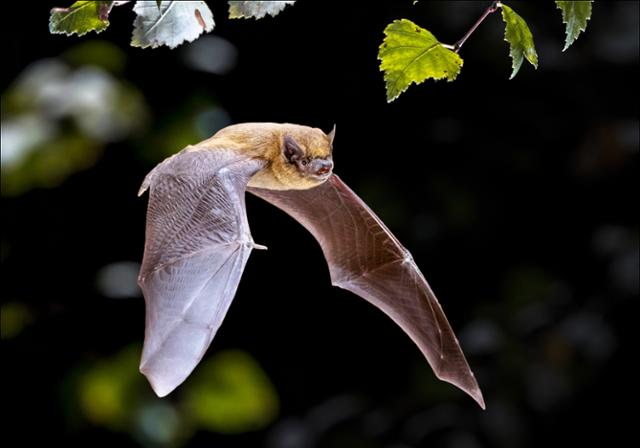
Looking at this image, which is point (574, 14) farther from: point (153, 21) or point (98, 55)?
point (98, 55)

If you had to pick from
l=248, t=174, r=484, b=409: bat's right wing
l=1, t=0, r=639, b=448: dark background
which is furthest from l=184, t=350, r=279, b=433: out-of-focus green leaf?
l=248, t=174, r=484, b=409: bat's right wing

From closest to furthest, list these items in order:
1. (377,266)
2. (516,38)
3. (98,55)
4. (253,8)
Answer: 1. (253,8)
2. (516,38)
3. (377,266)
4. (98,55)

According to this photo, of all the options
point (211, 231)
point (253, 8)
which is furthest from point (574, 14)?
point (211, 231)

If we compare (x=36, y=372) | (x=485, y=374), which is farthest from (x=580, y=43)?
(x=36, y=372)

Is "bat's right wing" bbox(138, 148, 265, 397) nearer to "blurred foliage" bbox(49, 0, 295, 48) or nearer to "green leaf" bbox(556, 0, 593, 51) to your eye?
"blurred foliage" bbox(49, 0, 295, 48)

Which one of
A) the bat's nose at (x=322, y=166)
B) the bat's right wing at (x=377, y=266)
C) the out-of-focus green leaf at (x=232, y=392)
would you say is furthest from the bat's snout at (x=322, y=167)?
the out-of-focus green leaf at (x=232, y=392)
